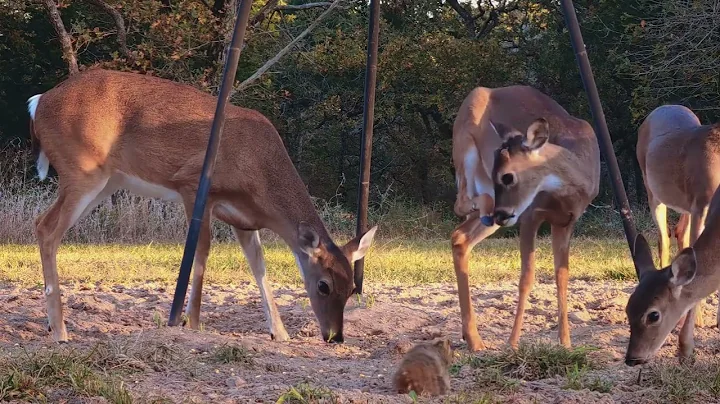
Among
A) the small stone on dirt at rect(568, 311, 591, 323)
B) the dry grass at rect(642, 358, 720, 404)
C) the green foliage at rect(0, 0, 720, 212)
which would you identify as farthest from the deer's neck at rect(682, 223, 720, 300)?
the green foliage at rect(0, 0, 720, 212)

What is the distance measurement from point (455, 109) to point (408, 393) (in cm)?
1898

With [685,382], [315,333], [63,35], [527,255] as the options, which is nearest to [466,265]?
[527,255]

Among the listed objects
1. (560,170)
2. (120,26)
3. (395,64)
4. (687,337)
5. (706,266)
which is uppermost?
(120,26)

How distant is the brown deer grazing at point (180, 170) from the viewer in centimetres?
680

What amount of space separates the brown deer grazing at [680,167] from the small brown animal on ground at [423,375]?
3.59 m

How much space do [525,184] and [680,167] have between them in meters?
2.53

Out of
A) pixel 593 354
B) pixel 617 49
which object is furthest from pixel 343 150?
pixel 593 354

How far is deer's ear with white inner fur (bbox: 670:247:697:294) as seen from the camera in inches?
215

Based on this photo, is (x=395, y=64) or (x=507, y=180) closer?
(x=507, y=180)

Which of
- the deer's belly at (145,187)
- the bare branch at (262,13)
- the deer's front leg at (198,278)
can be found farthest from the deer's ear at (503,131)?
the bare branch at (262,13)

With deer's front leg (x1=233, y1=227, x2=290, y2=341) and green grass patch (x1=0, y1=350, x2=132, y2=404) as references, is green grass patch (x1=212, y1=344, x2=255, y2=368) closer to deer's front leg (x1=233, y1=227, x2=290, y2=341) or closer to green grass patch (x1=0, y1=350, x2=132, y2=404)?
green grass patch (x1=0, y1=350, x2=132, y2=404)

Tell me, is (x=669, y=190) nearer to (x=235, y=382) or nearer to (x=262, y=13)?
(x=235, y=382)

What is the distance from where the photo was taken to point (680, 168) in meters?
8.35

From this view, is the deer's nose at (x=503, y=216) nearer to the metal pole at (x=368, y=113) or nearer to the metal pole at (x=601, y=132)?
the metal pole at (x=601, y=132)
